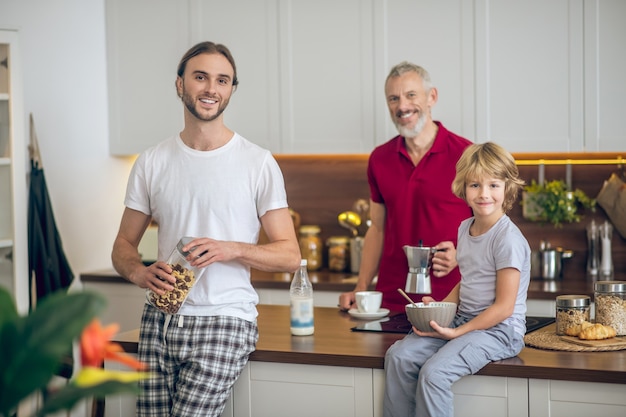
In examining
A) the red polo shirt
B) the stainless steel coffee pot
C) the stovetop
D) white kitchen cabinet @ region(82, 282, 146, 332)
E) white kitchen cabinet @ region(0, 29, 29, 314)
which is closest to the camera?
the stovetop

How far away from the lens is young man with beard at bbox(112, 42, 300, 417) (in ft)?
7.36

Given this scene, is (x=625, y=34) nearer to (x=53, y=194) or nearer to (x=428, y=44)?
(x=428, y=44)

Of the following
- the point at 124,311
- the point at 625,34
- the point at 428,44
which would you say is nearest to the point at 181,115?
the point at 124,311

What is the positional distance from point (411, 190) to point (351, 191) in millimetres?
1482

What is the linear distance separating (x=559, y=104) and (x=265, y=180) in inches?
76.9

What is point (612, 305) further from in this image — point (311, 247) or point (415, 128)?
point (311, 247)

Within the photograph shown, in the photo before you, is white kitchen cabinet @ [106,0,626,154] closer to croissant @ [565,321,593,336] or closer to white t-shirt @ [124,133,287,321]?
croissant @ [565,321,593,336]

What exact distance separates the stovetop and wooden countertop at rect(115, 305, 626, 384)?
3 centimetres

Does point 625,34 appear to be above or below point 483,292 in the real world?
above

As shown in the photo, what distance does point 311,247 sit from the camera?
177 inches

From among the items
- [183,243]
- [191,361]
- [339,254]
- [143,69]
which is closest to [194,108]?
[183,243]

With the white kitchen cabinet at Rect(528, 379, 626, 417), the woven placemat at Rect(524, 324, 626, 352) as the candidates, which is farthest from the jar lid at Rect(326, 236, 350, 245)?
the white kitchen cabinet at Rect(528, 379, 626, 417)

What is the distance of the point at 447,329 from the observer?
2162mm

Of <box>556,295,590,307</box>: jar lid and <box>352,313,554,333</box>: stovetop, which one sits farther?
<box>352,313,554,333</box>: stovetop
